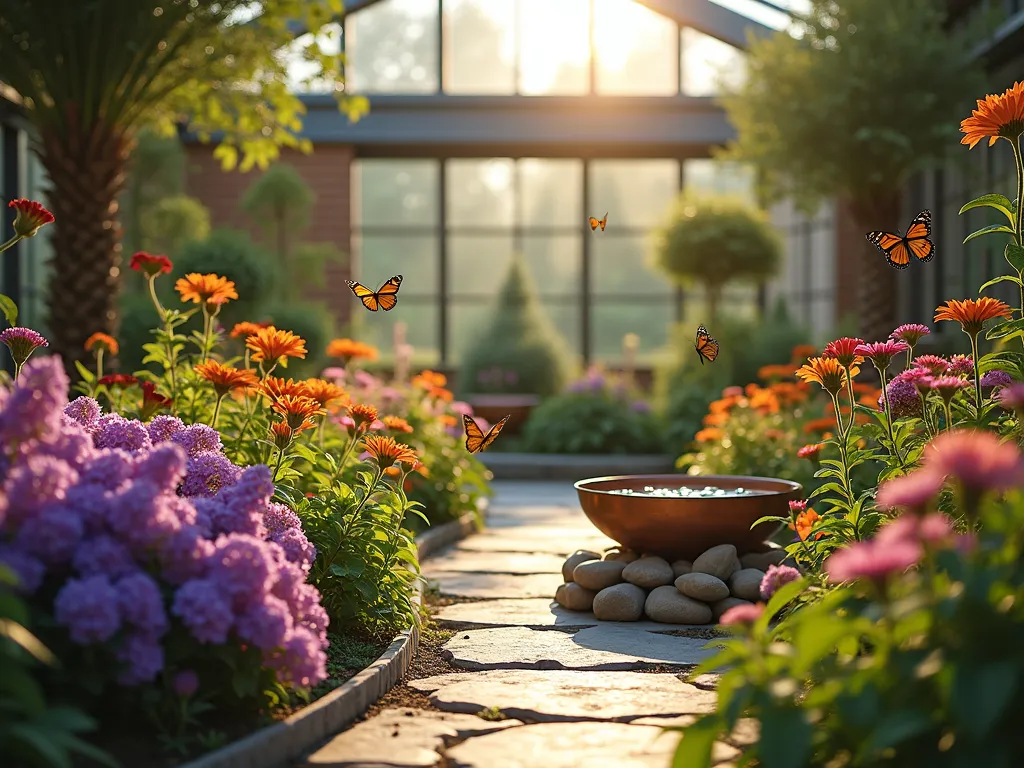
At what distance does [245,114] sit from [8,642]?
679 centimetres

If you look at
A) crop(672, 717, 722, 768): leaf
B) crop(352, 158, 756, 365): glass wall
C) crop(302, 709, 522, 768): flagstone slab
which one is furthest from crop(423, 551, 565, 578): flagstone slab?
crop(352, 158, 756, 365): glass wall

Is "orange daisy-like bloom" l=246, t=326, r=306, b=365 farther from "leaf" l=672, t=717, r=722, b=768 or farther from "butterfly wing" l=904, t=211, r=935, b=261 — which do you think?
"butterfly wing" l=904, t=211, r=935, b=261

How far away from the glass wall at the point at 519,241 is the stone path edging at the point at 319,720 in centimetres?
1221

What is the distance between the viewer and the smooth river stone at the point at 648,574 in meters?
4.41

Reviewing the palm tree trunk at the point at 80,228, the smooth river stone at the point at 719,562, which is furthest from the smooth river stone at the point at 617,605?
the palm tree trunk at the point at 80,228

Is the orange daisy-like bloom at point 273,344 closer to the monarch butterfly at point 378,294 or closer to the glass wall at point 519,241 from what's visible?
the monarch butterfly at point 378,294

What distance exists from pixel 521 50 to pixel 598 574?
12.3 metres

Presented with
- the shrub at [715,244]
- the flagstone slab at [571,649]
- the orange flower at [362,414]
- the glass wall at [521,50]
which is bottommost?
the flagstone slab at [571,649]

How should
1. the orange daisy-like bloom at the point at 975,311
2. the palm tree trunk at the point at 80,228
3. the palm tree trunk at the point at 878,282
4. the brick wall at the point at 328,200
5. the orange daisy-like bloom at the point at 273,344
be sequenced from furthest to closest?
the brick wall at the point at 328,200, the palm tree trunk at the point at 878,282, the palm tree trunk at the point at 80,228, the orange daisy-like bloom at the point at 273,344, the orange daisy-like bloom at the point at 975,311

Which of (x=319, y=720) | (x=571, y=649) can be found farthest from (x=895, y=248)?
(x=319, y=720)

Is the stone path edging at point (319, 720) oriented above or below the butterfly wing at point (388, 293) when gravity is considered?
below

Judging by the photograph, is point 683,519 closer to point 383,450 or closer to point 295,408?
point 383,450

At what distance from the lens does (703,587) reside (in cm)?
424

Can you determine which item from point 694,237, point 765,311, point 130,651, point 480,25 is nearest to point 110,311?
point 130,651
